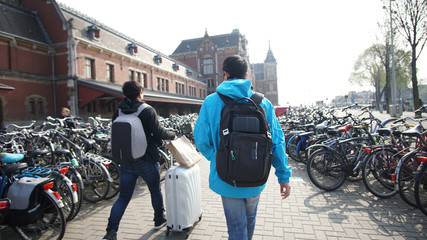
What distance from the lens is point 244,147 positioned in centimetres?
155

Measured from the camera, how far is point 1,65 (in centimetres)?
1388

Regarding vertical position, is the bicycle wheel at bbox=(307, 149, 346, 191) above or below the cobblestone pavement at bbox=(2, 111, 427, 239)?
above

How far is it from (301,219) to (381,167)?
1.85 metres

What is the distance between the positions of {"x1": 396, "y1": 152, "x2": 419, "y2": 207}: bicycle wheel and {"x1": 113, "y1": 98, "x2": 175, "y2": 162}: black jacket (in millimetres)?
3310

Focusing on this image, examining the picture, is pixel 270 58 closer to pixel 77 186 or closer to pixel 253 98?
pixel 77 186

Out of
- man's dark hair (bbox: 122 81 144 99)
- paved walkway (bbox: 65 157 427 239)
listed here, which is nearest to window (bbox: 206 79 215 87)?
paved walkway (bbox: 65 157 427 239)

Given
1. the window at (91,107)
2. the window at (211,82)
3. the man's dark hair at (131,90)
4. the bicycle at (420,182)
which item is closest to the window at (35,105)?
the window at (91,107)

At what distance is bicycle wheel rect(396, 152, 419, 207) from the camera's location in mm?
3471

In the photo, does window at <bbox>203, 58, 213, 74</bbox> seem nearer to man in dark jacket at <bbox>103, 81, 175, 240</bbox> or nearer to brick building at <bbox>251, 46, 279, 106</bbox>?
brick building at <bbox>251, 46, 279, 106</bbox>

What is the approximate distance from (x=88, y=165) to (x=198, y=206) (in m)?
2.14

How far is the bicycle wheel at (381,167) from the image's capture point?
3.93m

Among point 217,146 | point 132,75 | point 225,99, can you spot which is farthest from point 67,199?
point 132,75

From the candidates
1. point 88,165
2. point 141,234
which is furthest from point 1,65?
point 141,234

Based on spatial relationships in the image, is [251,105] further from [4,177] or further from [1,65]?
[1,65]
